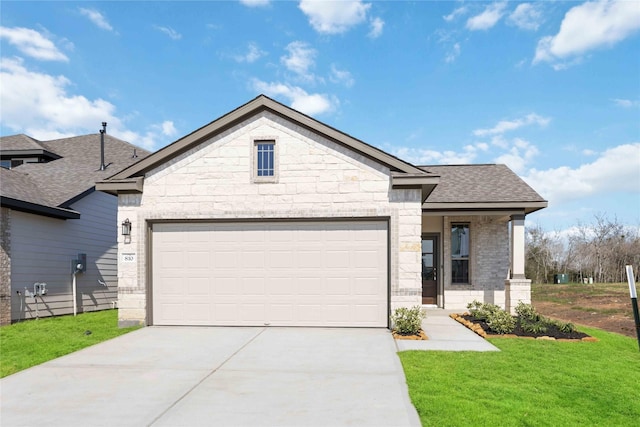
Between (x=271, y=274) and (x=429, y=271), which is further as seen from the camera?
(x=429, y=271)

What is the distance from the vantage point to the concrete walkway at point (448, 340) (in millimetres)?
8086

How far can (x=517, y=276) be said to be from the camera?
41.1ft

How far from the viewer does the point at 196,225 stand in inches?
419

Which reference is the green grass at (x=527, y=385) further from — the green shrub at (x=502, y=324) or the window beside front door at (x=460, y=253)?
the window beside front door at (x=460, y=253)

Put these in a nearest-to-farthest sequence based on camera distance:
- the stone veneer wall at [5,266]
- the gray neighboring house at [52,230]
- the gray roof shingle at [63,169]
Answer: the stone veneer wall at [5,266], the gray neighboring house at [52,230], the gray roof shingle at [63,169]

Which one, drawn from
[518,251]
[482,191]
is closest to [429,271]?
[518,251]

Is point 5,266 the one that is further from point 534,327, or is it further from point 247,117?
point 534,327

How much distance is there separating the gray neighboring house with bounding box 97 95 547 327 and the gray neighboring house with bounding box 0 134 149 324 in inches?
163

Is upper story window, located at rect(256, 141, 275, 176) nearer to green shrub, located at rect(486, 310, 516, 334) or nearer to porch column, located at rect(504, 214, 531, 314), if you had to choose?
green shrub, located at rect(486, 310, 516, 334)

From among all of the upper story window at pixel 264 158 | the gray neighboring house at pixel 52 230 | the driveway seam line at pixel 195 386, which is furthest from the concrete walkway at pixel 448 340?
the gray neighboring house at pixel 52 230

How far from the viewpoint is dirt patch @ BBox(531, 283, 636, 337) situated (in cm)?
1236

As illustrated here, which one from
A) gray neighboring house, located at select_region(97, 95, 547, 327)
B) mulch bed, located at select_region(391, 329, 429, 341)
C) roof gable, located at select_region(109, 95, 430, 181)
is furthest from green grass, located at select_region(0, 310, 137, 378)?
mulch bed, located at select_region(391, 329, 429, 341)

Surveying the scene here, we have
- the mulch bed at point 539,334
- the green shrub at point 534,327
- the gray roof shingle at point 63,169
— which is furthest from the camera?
the gray roof shingle at point 63,169

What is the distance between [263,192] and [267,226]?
2.88 ft
